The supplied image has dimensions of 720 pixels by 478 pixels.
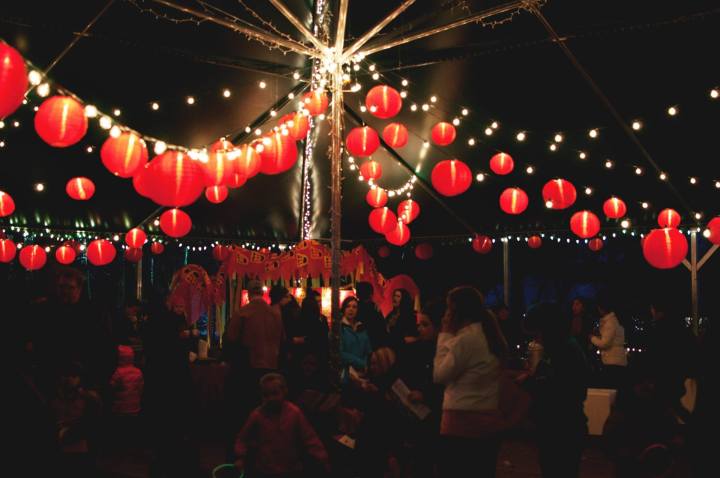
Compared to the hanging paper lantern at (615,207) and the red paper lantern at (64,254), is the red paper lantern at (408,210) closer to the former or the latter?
the hanging paper lantern at (615,207)

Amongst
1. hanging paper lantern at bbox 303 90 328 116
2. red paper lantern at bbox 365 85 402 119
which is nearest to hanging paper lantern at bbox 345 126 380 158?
red paper lantern at bbox 365 85 402 119

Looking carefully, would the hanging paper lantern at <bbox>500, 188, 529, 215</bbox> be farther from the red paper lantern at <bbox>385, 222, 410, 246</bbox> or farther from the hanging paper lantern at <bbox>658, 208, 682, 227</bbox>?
the hanging paper lantern at <bbox>658, 208, 682, 227</bbox>

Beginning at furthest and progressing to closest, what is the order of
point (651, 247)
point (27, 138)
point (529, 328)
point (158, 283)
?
1. point (158, 283)
2. point (27, 138)
3. point (651, 247)
4. point (529, 328)

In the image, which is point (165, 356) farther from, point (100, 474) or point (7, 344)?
point (7, 344)

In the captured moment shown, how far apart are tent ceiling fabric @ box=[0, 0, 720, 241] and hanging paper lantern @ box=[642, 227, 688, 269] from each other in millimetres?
1328

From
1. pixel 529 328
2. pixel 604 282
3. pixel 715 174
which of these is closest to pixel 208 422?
pixel 529 328

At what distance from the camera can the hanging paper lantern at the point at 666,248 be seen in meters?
6.79

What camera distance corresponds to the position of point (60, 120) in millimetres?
4418

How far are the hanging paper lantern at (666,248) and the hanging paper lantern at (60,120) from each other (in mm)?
5061

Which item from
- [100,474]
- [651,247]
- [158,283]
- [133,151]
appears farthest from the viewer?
[158,283]

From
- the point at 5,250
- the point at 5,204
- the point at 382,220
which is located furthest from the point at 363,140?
the point at 5,250

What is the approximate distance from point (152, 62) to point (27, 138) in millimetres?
1814

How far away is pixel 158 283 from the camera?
21.0 meters

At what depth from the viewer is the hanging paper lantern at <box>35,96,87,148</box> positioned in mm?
4418
